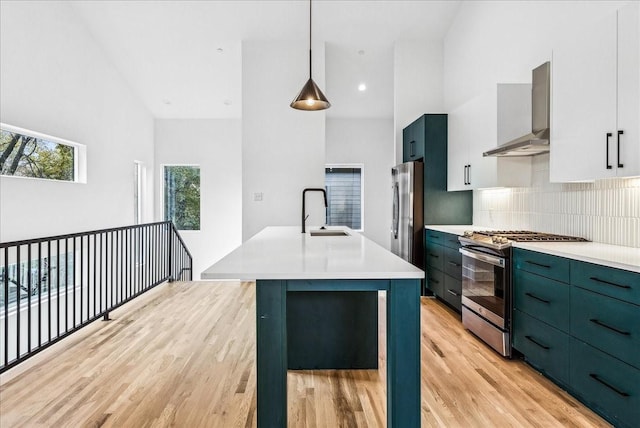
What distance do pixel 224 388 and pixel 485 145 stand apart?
2.95 meters

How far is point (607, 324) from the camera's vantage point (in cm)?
199

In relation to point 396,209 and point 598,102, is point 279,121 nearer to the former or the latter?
point 396,209

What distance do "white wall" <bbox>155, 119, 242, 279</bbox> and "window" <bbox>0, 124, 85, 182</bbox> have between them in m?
2.50

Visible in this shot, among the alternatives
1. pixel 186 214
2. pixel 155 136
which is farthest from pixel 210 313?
pixel 155 136

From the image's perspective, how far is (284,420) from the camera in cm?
150

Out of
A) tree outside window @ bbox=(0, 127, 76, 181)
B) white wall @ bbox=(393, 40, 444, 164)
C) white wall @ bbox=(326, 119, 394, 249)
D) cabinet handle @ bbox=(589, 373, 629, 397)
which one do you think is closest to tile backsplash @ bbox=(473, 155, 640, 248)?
cabinet handle @ bbox=(589, 373, 629, 397)

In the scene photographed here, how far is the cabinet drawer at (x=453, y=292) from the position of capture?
3.89m

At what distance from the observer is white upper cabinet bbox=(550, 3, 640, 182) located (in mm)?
2096

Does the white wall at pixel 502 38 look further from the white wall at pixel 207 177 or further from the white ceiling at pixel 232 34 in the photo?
the white wall at pixel 207 177

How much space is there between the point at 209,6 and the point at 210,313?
366 centimetres

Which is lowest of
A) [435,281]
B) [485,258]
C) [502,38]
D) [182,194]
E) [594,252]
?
[435,281]

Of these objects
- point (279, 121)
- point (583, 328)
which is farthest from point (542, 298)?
point (279, 121)

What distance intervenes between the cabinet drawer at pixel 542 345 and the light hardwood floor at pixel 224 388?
104mm

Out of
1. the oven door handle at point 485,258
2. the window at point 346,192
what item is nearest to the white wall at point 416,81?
the oven door handle at point 485,258
